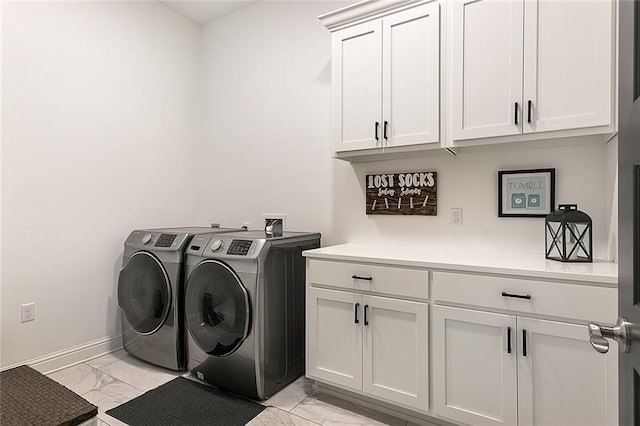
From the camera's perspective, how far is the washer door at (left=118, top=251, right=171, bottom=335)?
2467mm

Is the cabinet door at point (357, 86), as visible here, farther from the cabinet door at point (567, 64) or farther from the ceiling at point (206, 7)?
the ceiling at point (206, 7)

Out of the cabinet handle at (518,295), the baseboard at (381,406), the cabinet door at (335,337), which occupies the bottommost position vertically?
the baseboard at (381,406)

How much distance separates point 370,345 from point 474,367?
53 centimetres

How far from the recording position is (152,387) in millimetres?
2262

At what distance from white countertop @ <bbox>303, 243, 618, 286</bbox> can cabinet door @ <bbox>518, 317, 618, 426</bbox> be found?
0.21 metres

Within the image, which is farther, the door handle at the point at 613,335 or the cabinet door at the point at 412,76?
the cabinet door at the point at 412,76

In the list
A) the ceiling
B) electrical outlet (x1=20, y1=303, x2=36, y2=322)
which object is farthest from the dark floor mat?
the ceiling

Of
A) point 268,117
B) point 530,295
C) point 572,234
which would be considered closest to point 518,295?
point 530,295

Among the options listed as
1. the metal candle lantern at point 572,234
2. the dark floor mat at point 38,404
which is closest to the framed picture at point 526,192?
the metal candle lantern at point 572,234

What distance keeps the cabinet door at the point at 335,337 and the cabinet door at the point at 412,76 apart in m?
0.97

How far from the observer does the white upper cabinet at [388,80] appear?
2002 millimetres

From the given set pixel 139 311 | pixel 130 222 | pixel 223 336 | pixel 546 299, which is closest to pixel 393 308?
pixel 546 299

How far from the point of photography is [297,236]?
2.43 meters

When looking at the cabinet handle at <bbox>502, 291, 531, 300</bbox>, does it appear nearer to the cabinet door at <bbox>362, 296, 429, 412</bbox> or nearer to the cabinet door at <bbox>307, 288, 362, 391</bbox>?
the cabinet door at <bbox>362, 296, 429, 412</bbox>
